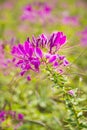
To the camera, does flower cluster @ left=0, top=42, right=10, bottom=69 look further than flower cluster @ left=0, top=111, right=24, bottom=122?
Yes

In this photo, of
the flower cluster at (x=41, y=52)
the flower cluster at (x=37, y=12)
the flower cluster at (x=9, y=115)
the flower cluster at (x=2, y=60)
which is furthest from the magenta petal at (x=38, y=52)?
the flower cluster at (x=37, y=12)

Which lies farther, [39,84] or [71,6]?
[71,6]

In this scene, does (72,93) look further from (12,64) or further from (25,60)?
(12,64)

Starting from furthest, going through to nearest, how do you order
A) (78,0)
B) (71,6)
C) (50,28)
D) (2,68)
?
1. (78,0)
2. (71,6)
3. (50,28)
4. (2,68)

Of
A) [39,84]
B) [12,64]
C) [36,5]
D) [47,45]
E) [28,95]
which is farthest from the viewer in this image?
[36,5]

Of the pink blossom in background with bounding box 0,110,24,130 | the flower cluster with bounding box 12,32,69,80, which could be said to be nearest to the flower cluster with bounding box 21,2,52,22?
the pink blossom in background with bounding box 0,110,24,130

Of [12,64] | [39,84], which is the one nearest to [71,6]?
[39,84]

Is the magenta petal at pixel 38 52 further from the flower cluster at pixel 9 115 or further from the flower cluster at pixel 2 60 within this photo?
the flower cluster at pixel 2 60

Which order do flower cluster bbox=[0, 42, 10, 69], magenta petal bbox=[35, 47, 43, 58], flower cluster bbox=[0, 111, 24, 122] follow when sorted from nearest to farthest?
magenta petal bbox=[35, 47, 43, 58] → flower cluster bbox=[0, 111, 24, 122] → flower cluster bbox=[0, 42, 10, 69]

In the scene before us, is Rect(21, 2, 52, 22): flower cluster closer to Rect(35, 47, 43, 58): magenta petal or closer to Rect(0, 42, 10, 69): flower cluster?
Rect(0, 42, 10, 69): flower cluster
